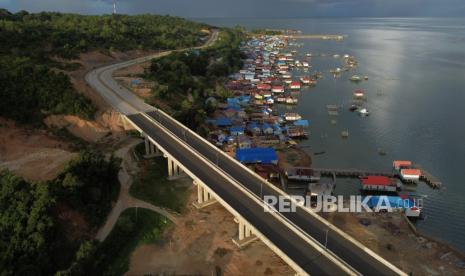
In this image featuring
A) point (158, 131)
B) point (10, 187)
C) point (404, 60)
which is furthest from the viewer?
point (404, 60)

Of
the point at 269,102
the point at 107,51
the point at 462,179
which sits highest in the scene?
the point at 107,51

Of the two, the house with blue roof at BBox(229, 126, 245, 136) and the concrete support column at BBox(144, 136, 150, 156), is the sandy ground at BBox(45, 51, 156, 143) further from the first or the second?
the house with blue roof at BBox(229, 126, 245, 136)

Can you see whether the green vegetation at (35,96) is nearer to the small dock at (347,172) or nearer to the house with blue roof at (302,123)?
the small dock at (347,172)

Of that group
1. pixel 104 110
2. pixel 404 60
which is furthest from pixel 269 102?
pixel 404 60

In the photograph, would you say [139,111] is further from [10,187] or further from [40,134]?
[10,187]

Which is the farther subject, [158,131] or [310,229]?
[158,131]

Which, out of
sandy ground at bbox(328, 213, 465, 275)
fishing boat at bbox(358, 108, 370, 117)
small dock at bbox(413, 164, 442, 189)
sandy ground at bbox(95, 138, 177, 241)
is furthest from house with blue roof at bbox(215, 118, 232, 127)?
small dock at bbox(413, 164, 442, 189)

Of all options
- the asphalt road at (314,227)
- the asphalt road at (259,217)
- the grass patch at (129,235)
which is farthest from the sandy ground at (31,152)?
the asphalt road at (314,227)
